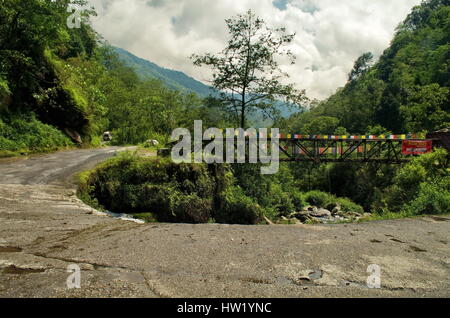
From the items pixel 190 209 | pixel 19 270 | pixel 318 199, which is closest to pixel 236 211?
pixel 190 209

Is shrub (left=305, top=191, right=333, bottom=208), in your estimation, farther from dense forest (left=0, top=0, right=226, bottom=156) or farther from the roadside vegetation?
dense forest (left=0, top=0, right=226, bottom=156)

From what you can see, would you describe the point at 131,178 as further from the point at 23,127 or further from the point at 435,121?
the point at 435,121

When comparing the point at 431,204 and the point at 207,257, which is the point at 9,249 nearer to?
the point at 207,257

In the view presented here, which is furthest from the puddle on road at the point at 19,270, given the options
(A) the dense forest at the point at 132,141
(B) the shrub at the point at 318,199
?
(B) the shrub at the point at 318,199

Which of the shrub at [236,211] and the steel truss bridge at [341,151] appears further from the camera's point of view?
the steel truss bridge at [341,151]

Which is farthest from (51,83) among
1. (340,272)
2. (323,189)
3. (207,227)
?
(323,189)

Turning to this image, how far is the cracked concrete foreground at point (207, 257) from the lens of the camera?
3.26 meters

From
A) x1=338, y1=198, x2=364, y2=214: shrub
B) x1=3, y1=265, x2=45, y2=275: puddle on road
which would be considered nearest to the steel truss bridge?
x1=338, y1=198, x2=364, y2=214: shrub

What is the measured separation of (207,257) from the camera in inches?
169

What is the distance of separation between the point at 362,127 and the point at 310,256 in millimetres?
69241

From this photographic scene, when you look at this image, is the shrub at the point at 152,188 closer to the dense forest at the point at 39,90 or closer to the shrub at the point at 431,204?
the dense forest at the point at 39,90

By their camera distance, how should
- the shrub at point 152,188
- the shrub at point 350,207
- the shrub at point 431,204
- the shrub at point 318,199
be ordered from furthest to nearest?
the shrub at point 318,199 < the shrub at point 350,207 < the shrub at point 152,188 < the shrub at point 431,204

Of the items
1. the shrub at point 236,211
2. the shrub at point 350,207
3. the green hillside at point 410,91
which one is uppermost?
the green hillside at point 410,91

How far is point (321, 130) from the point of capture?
233 feet
